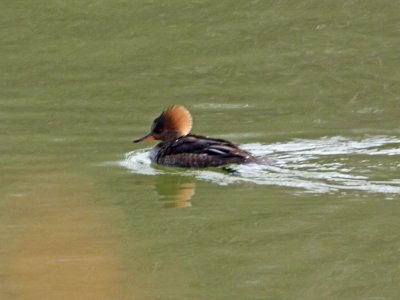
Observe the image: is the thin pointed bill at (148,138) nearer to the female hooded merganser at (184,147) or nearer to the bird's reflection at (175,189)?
the female hooded merganser at (184,147)

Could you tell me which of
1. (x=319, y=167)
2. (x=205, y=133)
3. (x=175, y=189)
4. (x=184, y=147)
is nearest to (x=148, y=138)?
(x=184, y=147)

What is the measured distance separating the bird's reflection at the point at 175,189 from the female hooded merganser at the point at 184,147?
0.73 feet

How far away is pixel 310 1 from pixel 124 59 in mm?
2948

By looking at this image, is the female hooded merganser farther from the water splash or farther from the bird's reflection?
the bird's reflection

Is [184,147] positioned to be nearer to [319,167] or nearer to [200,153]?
[200,153]

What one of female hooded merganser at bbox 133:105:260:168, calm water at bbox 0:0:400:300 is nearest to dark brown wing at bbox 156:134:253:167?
female hooded merganser at bbox 133:105:260:168

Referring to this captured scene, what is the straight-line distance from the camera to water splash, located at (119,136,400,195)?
34.0 feet

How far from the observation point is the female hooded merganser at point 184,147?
36.3 ft

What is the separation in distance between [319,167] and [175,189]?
47.3 inches

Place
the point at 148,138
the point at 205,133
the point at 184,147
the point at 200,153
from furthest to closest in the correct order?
the point at 205,133, the point at 148,138, the point at 184,147, the point at 200,153

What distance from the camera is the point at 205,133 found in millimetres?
12734

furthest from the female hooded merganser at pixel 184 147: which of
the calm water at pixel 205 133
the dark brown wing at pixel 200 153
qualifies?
the calm water at pixel 205 133

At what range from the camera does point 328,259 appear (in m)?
8.48

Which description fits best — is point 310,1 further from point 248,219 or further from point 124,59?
point 248,219
